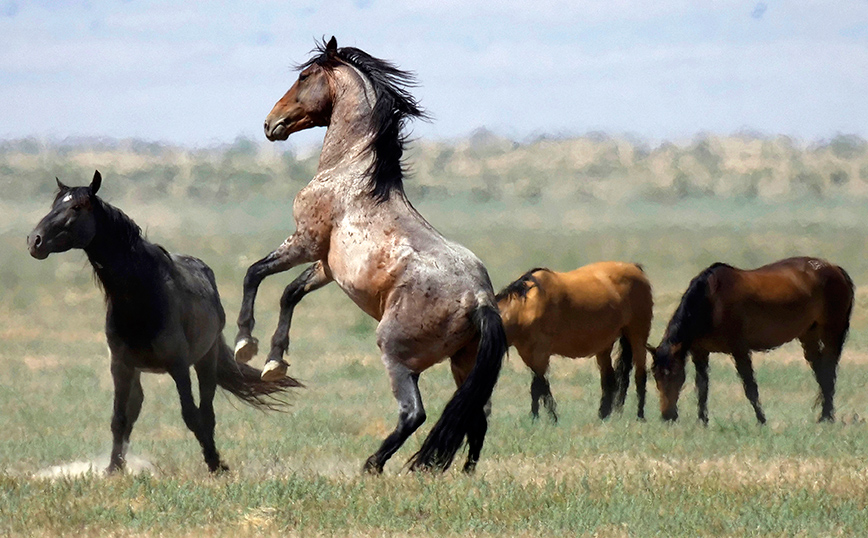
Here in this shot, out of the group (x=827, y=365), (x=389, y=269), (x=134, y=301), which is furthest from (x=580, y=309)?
(x=389, y=269)

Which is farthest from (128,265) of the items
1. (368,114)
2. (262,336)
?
(262,336)

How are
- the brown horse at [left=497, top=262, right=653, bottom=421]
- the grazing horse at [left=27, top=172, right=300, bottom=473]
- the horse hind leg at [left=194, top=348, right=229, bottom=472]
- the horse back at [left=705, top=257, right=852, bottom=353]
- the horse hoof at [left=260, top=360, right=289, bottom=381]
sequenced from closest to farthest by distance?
the horse hoof at [left=260, top=360, right=289, bottom=381]
the grazing horse at [left=27, top=172, right=300, bottom=473]
the horse hind leg at [left=194, top=348, right=229, bottom=472]
the brown horse at [left=497, top=262, right=653, bottom=421]
the horse back at [left=705, top=257, right=852, bottom=353]

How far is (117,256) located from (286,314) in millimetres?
1503

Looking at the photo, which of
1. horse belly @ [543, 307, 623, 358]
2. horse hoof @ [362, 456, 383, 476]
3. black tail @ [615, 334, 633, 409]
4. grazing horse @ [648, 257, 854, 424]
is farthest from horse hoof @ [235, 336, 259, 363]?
black tail @ [615, 334, 633, 409]

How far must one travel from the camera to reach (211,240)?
3562 centimetres

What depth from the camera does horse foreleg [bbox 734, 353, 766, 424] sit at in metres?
11.7

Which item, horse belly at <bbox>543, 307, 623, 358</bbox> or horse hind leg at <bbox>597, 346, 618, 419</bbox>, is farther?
horse hind leg at <bbox>597, 346, 618, 419</bbox>

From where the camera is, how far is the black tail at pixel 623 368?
1289cm

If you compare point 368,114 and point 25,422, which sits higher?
point 368,114

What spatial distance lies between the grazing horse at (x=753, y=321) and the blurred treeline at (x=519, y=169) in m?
29.6

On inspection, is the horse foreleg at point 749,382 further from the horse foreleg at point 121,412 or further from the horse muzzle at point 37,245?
the horse muzzle at point 37,245

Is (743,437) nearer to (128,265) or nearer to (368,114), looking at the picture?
(368,114)

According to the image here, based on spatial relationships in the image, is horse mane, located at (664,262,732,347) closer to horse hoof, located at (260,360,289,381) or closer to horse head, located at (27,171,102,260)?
horse hoof, located at (260,360,289,381)

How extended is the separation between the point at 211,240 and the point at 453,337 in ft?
96.3
